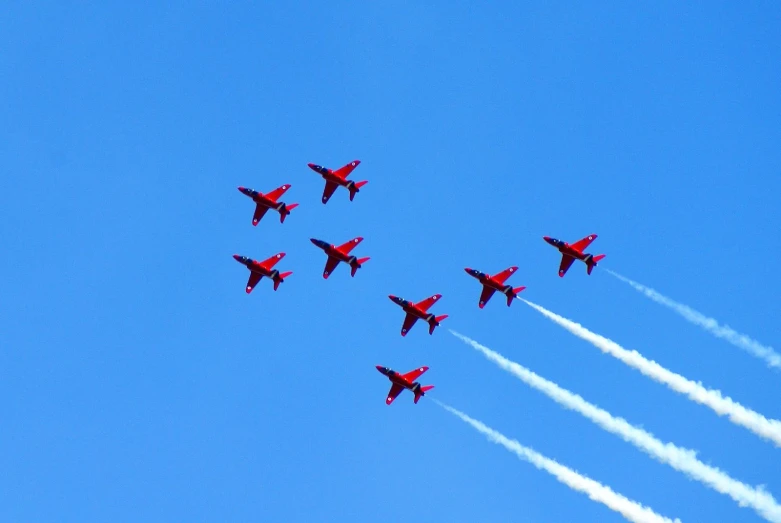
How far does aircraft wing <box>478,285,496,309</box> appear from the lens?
109m

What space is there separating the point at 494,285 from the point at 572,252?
8.56 meters

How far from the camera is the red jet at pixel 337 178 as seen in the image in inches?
4264

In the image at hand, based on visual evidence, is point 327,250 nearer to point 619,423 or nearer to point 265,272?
point 265,272

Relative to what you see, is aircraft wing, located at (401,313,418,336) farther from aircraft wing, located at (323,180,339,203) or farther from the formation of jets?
aircraft wing, located at (323,180,339,203)

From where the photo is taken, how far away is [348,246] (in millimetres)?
109375

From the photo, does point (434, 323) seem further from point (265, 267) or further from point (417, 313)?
point (265, 267)

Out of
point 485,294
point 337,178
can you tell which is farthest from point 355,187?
point 485,294

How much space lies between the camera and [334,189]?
4365 inches

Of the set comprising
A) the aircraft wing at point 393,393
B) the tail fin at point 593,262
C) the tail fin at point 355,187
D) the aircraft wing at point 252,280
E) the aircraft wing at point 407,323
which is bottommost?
the aircraft wing at point 393,393

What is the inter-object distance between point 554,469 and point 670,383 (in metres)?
13.2

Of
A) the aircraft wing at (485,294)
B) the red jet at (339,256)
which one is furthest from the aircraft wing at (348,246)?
the aircraft wing at (485,294)

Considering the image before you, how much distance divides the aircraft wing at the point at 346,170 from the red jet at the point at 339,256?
6.56 meters

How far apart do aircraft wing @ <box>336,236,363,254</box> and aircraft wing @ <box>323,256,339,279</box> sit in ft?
3.87

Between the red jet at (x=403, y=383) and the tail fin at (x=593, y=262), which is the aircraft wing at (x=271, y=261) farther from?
the tail fin at (x=593, y=262)
